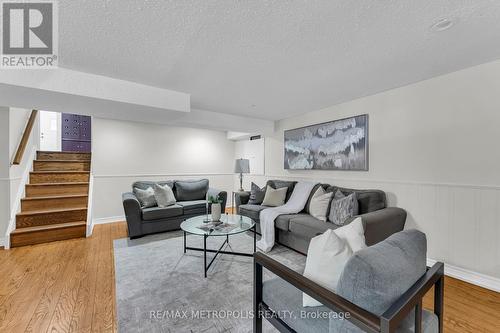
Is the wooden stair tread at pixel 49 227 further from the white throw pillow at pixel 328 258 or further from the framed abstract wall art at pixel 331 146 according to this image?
the white throw pillow at pixel 328 258

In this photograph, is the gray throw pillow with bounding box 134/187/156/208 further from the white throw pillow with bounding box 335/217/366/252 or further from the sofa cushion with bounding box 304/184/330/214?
the white throw pillow with bounding box 335/217/366/252

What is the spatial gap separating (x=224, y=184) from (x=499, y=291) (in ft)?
16.9

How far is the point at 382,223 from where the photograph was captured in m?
2.34

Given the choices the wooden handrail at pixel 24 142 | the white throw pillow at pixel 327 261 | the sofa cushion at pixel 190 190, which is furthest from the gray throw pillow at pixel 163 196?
the white throw pillow at pixel 327 261

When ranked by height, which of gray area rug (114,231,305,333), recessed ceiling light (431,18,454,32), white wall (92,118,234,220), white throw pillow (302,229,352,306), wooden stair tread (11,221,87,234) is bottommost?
gray area rug (114,231,305,333)

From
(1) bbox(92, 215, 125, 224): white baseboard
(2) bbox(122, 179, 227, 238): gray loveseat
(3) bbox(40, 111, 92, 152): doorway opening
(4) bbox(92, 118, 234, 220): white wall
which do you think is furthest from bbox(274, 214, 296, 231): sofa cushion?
(3) bbox(40, 111, 92, 152): doorway opening

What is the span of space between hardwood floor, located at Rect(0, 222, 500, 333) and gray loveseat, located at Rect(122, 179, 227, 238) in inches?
25.0

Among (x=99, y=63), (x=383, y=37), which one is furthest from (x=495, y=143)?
(x=99, y=63)

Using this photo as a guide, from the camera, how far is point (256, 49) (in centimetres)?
187

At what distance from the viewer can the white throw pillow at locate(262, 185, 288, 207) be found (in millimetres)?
3717

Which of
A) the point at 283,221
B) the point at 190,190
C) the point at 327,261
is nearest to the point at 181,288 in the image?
the point at 283,221

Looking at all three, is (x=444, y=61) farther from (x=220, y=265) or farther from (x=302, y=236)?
(x=220, y=265)

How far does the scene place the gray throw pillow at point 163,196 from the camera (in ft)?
12.7

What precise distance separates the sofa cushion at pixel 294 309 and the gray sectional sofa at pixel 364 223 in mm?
1266
